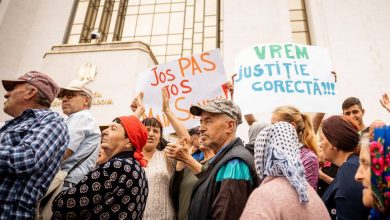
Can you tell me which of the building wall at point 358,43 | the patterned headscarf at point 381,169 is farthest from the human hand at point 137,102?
the building wall at point 358,43

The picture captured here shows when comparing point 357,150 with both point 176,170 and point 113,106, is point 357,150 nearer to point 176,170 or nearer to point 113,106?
point 176,170

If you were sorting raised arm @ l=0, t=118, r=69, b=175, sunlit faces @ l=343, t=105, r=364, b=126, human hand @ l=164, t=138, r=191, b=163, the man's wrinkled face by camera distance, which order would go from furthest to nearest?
1. sunlit faces @ l=343, t=105, r=364, b=126
2. the man's wrinkled face
3. human hand @ l=164, t=138, r=191, b=163
4. raised arm @ l=0, t=118, r=69, b=175

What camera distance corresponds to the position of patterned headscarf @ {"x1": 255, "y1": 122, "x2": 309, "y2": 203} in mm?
1212

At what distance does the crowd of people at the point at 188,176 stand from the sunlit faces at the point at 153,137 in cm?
29

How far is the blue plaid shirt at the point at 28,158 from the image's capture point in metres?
1.30

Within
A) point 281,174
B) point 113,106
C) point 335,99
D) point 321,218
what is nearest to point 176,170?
point 281,174

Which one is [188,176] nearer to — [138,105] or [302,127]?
[302,127]

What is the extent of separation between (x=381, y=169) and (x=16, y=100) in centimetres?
191

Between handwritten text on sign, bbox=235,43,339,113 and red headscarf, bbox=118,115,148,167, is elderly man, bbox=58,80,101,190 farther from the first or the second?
handwritten text on sign, bbox=235,43,339,113

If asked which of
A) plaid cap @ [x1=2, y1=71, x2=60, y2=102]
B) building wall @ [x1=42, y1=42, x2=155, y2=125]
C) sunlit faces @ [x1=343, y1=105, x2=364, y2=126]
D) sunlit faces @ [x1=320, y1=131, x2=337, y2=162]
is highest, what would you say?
building wall @ [x1=42, y1=42, x2=155, y2=125]

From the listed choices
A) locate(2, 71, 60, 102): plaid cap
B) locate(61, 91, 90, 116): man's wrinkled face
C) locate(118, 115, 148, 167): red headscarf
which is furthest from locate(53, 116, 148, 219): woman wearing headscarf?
locate(61, 91, 90, 116): man's wrinkled face

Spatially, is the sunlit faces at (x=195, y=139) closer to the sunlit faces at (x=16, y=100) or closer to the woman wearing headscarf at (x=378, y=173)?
the sunlit faces at (x=16, y=100)

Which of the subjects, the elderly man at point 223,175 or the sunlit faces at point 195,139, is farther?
the sunlit faces at point 195,139

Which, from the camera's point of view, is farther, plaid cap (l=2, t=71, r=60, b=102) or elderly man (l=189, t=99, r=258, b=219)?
plaid cap (l=2, t=71, r=60, b=102)
